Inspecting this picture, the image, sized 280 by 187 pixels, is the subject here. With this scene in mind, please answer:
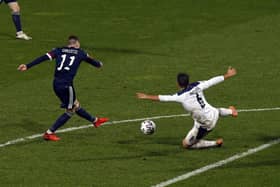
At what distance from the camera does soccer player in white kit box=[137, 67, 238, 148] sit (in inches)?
910

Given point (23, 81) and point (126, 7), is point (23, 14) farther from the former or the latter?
point (23, 81)

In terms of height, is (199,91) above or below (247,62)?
above

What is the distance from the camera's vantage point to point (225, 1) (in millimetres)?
46156

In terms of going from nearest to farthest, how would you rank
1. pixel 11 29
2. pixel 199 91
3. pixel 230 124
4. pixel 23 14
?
pixel 199 91
pixel 230 124
pixel 11 29
pixel 23 14

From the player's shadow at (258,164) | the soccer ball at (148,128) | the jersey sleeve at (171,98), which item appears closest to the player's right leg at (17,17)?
the soccer ball at (148,128)

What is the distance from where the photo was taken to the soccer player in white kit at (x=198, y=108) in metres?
23.1

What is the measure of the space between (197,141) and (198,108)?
88 centimetres

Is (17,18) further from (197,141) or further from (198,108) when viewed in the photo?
(198,108)

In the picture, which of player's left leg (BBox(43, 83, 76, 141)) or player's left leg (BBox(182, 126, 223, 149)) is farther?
player's left leg (BBox(43, 83, 76, 141))

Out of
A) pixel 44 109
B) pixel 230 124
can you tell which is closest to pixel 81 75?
pixel 44 109

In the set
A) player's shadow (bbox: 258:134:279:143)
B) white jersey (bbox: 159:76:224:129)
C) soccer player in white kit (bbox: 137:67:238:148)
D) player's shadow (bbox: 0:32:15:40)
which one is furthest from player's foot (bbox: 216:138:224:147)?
player's shadow (bbox: 0:32:15:40)

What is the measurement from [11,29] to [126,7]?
6347 mm

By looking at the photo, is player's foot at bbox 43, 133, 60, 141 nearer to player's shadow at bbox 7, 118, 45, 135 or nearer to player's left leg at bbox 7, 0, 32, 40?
player's shadow at bbox 7, 118, 45, 135

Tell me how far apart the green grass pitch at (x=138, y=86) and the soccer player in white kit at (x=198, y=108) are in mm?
288
